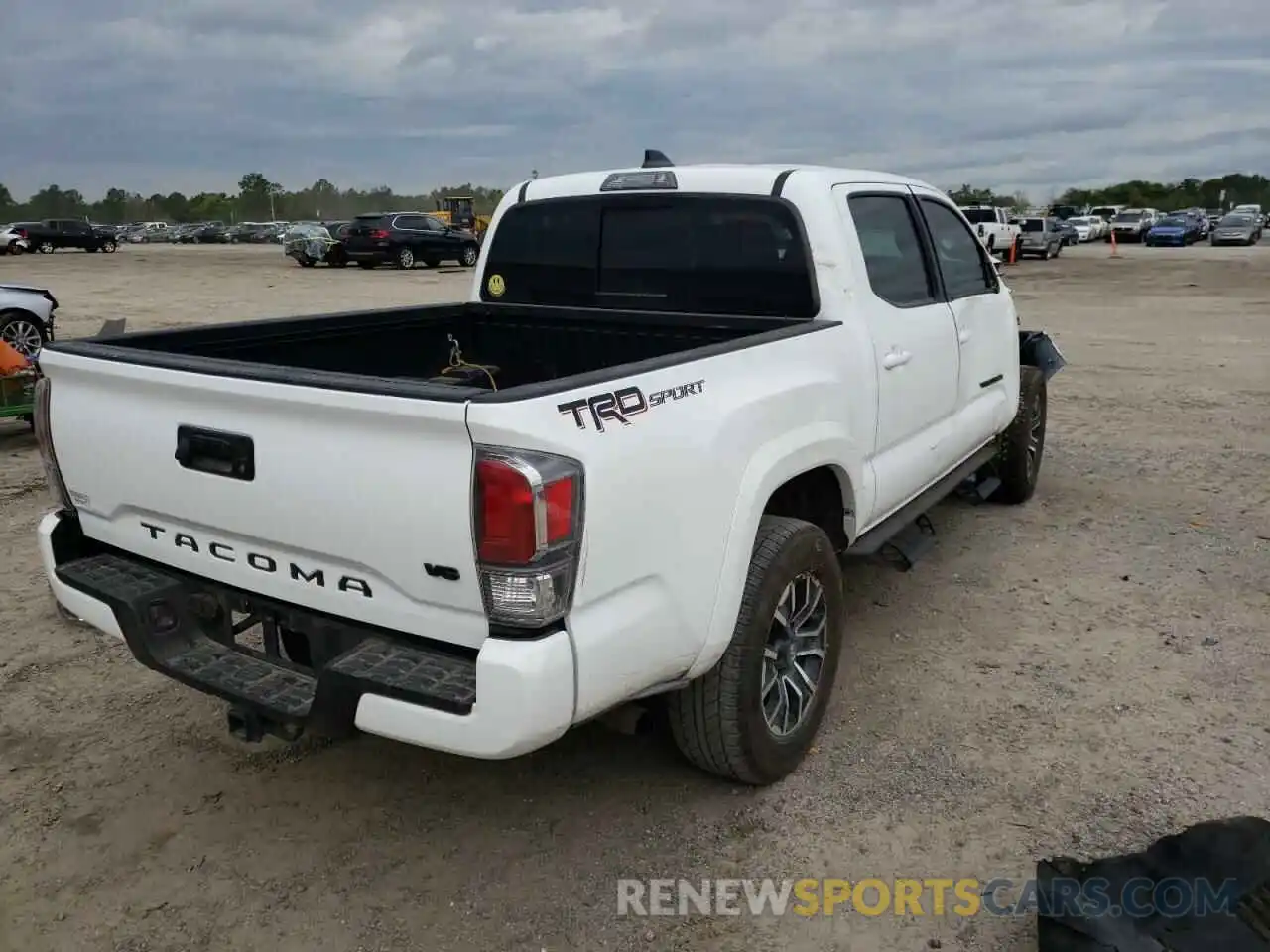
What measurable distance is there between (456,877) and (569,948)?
46cm

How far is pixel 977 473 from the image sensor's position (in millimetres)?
6324

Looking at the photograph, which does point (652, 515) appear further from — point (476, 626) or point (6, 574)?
point (6, 574)

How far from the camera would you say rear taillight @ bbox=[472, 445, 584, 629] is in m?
2.33

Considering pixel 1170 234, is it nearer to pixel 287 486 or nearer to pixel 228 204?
pixel 287 486

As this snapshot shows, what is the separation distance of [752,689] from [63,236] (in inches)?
2027

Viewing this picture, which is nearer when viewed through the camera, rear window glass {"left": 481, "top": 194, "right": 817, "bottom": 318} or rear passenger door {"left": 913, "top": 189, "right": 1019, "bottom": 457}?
rear window glass {"left": 481, "top": 194, "right": 817, "bottom": 318}

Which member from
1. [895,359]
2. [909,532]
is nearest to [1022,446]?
[909,532]

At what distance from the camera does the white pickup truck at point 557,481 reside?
242cm

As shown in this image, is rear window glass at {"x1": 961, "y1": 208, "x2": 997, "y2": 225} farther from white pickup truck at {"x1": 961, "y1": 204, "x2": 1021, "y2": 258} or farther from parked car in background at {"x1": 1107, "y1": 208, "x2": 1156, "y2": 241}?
parked car in background at {"x1": 1107, "y1": 208, "x2": 1156, "y2": 241}

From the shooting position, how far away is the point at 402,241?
31.1m

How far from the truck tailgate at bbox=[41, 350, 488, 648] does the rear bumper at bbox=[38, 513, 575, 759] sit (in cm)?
7

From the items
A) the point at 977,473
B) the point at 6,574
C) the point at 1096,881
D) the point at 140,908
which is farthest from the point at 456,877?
the point at 977,473

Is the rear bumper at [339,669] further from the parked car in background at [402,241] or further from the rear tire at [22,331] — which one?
the parked car in background at [402,241]

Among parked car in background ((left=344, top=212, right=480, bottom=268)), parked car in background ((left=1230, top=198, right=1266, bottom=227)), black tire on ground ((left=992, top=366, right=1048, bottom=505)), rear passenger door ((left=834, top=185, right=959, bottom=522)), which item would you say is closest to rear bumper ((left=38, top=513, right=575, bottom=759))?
rear passenger door ((left=834, top=185, right=959, bottom=522))
